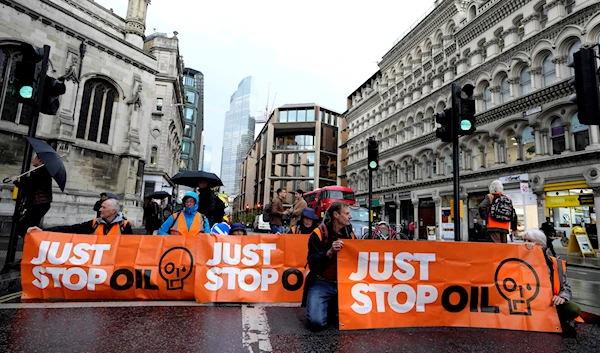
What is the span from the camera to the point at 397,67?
124 ft

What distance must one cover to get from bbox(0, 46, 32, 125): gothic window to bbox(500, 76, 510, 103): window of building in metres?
31.3

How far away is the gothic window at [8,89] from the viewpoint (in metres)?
18.9

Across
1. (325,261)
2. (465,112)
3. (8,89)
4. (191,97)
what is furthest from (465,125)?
(191,97)

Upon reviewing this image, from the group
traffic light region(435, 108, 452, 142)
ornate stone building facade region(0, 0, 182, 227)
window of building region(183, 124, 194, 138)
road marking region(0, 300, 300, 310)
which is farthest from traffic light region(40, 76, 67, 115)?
window of building region(183, 124, 194, 138)

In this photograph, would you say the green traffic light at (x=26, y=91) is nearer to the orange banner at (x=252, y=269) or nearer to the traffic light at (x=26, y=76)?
the traffic light at (x=26, y=76)

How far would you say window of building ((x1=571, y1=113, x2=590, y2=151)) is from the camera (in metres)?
17.8

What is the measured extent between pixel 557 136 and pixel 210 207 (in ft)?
69.7

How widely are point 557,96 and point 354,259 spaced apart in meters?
21.6

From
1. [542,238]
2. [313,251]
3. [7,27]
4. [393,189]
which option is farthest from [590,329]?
[393,189]

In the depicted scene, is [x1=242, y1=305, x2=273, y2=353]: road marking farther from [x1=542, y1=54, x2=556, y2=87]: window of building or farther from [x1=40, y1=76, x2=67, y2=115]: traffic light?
[x1=542, y1=54, x2=556, y2=87]: window of building

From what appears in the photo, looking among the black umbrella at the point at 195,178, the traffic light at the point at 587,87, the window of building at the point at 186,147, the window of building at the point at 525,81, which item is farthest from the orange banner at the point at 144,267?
the window of building at the point at 186,147

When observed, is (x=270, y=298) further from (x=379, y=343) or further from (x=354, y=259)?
(x=379, y=343)

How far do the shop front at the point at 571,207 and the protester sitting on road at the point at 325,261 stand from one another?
776 inches

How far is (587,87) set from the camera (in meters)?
4.98
